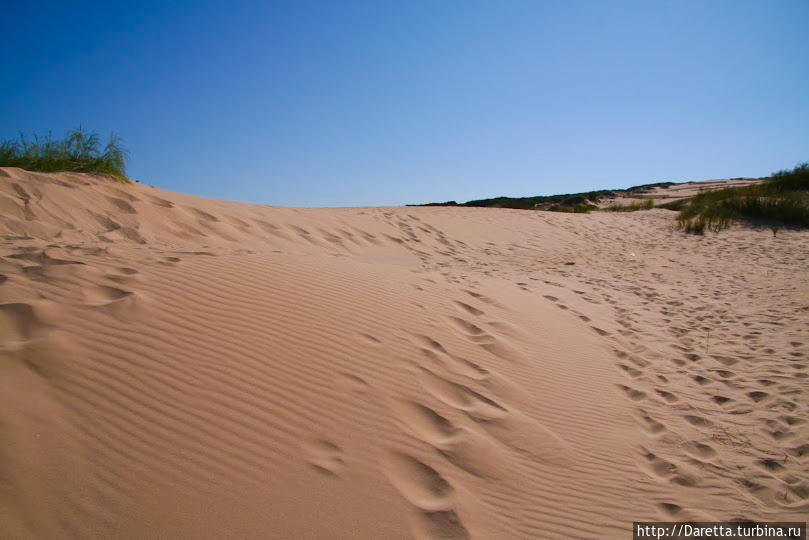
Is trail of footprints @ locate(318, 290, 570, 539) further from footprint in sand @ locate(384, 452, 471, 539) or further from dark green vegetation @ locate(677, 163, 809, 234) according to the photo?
dark green vegetation @ locate(677, 163, 809, 234)

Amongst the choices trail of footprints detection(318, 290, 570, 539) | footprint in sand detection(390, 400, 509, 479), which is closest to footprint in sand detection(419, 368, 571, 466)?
trail of footprints detection(318, 290, 570, 539)

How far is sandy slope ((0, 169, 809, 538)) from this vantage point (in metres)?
1.98

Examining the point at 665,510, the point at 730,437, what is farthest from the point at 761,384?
the point at 665,510

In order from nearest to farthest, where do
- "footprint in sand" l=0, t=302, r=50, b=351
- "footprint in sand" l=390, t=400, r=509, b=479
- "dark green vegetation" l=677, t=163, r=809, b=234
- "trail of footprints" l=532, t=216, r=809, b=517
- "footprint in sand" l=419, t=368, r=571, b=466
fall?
"footprint in sand" l=0, t=302, r=50, b=351, "footprint in sand" l=390, t=400, r=509, b=479, "trail of footprints" l=532, t=216, r=809, b=517, "footprint in sand" l=419, t=368, r=571, b=466, "dark green vegetation" l=677, t=163, r=809, b=234

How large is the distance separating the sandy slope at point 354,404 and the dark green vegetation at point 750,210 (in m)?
9.91

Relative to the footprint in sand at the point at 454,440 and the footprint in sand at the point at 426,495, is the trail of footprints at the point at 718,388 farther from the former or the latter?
the footprint in sand at the point at 426,495

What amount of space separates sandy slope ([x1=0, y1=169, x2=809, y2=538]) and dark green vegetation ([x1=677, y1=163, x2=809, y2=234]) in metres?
9.91

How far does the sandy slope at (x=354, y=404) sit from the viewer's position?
1.98 meters

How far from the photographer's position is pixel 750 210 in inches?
581

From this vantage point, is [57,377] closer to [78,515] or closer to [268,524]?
[78,515]

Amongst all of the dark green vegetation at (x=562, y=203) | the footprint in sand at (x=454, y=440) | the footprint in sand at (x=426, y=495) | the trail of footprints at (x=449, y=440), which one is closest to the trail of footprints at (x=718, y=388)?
the trail of footprints at (x=449, y=440)

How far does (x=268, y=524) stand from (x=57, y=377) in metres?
1.40

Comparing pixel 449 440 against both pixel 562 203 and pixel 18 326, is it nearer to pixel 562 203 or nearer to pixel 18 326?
pixel 18 326

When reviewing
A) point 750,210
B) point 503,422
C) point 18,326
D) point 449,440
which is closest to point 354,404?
point 449,440
